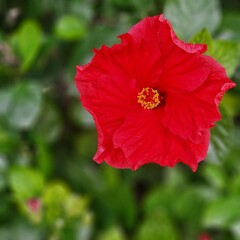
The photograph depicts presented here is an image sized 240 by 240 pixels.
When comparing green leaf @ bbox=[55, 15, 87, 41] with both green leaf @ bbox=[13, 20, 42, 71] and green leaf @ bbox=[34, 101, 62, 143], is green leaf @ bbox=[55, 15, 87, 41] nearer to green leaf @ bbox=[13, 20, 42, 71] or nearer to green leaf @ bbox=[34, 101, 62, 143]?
green leaf @ bbox=[13, 20, 42, 71]

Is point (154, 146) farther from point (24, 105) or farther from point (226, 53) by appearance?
point (24, 105)

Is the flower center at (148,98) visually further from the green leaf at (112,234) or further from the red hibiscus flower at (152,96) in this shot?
the green leaf at (112,234)

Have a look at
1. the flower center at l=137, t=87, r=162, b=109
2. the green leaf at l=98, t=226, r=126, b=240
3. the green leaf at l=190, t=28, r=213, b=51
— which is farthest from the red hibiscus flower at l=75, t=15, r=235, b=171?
the green leaf at l=98, t=226, r=126, b=240

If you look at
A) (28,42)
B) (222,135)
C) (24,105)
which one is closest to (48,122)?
(24,105)

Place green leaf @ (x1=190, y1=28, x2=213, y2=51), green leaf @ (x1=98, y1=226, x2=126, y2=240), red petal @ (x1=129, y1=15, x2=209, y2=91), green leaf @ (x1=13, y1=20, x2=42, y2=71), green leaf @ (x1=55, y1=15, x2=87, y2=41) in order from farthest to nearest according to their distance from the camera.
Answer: green leaf @ (x1=98, y1=226, x2=126, y2=240)
green leaf @ (x1=55, y1=15, x2=87, y2=41)
green leaf @ (x1=13, y1=20, x2=42, y2=71)
green leaf @ (x1=190, y1=28, x2=213, y2=51)
red petal @ (x1=129, y1=15, x2=209, y2=91)

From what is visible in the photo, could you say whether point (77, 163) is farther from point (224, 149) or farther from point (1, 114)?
point (224, 149)

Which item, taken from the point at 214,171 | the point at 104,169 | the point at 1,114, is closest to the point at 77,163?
the point at 104,169
